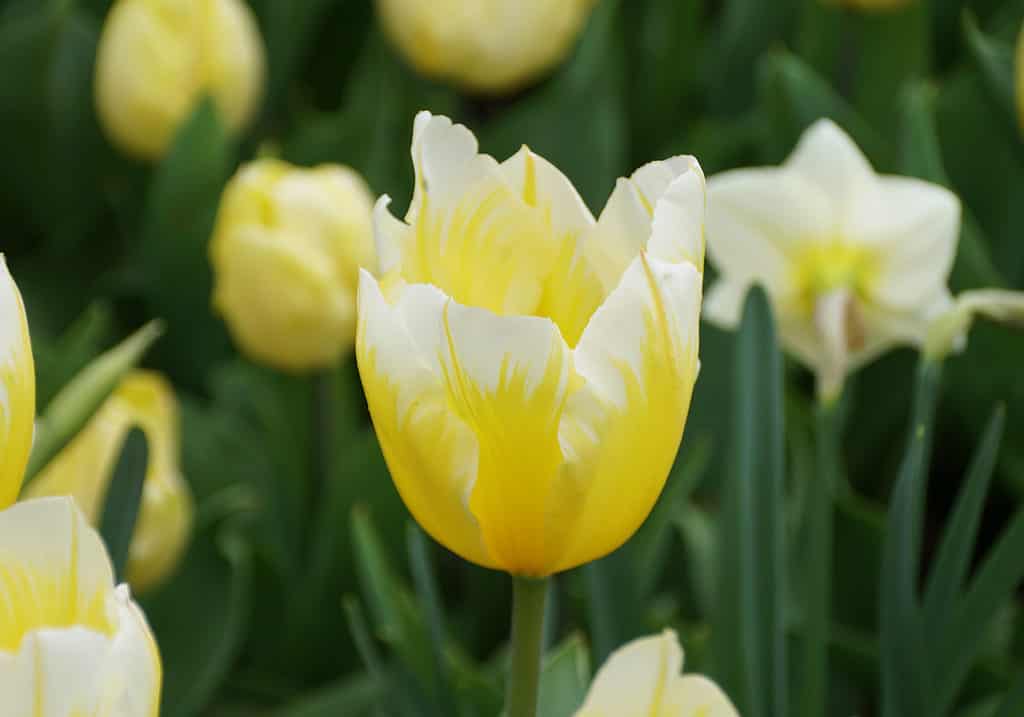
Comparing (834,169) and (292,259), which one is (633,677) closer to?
(834,169)

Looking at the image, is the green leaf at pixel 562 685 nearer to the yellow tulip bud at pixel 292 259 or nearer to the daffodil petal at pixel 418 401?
the daffodil petal at pixel 418 401

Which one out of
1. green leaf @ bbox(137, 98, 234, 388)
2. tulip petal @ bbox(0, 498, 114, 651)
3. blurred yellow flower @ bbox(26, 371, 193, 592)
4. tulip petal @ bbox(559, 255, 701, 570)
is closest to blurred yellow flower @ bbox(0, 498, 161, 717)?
tulip petal @ bbox(0, 498, 114, 651)

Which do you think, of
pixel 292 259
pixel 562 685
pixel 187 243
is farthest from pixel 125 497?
pixel 187 243

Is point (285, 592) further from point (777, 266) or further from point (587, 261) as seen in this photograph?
point (587, 261)

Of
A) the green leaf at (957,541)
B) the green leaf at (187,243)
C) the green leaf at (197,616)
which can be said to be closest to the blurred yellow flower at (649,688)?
the green leaf at (957,541)

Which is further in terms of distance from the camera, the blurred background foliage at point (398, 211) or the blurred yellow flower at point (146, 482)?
the blurred background foliage at point (398, 211)
